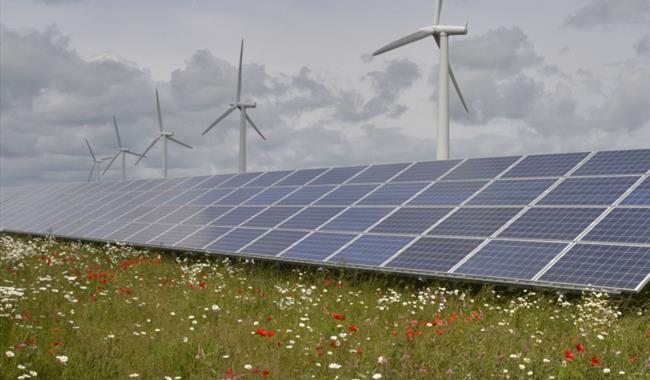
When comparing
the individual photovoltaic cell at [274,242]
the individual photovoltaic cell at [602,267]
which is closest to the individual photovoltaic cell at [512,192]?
the individual photovoltaic cell at [602,267]

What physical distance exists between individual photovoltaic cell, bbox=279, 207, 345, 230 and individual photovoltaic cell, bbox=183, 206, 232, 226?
171 inches

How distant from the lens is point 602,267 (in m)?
14.0

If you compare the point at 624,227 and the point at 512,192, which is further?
the point at 512,192

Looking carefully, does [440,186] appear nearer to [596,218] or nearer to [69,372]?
[596,218]

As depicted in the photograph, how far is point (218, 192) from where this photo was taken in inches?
1185

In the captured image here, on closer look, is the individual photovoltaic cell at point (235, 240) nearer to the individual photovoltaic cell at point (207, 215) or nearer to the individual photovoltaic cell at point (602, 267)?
the individual photovoltaic cell at point (207, 215)

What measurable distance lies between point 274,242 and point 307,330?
8.51 m

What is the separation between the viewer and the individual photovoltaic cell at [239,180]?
30531 mm

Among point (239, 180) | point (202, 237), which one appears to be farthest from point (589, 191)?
point (239, 180)

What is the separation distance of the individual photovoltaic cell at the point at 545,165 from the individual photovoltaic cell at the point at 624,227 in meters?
3.54

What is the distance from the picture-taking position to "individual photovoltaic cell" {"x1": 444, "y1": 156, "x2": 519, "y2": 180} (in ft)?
69.3

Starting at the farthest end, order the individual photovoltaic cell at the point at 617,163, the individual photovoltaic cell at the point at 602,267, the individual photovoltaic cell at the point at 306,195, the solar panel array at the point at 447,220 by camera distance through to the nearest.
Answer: the individual photovoltaic cell at the point at 306,195, the individual photovoltaic cell at the point at 617,163, the solar panel array at the point at 447,220, the individual photovoltaic cell at the point at 602,267

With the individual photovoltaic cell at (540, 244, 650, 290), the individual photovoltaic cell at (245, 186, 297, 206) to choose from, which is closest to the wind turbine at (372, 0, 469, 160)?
the individual photovoltaic cell at (245, 186, 297, 206)

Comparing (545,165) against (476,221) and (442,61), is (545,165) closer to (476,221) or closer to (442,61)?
(476,221)
